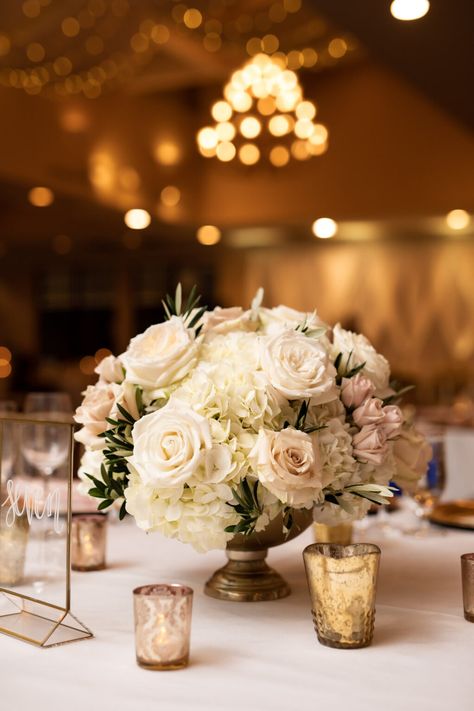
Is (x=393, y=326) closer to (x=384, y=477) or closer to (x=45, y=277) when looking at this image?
(x=45, y=277)

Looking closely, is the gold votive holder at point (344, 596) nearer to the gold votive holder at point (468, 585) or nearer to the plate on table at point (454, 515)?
the gold votive holder at point (468, 585)

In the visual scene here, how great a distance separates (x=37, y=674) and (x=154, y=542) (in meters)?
0.75

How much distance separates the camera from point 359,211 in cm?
862

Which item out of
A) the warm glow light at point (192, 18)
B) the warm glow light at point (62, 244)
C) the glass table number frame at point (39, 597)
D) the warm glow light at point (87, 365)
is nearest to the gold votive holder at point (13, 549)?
the glass table number frame at point (39, 597)

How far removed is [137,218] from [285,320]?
7.20 metres

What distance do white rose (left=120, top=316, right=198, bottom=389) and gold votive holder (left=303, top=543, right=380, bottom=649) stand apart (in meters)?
0.31

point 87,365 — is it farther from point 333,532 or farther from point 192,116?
point 333,532

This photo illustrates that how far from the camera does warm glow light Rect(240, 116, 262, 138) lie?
692 cm

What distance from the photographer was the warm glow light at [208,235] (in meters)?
9.08

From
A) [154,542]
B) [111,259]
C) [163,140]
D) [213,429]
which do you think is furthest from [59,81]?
[213,429]

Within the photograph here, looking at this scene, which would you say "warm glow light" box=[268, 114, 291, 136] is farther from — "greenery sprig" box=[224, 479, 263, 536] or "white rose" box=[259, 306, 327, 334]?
"greenery sprig" box=[224, 479, 263, 536]

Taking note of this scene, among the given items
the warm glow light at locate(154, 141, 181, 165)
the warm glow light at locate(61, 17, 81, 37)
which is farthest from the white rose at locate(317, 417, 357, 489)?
the warm glow light at locate(154, 141, 181, 165)

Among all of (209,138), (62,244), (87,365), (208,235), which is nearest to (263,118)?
(209,138)

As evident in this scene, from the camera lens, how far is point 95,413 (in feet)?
4.15
